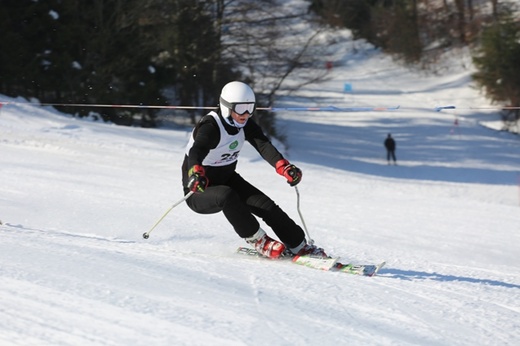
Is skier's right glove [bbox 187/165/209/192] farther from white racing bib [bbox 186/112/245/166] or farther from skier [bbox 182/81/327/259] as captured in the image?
white racing bib [bbox 186/112/245/166]

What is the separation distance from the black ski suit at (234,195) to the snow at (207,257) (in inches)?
13.3

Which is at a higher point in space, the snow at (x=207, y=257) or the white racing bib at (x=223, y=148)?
the white racing bib at (x=223, y=148)

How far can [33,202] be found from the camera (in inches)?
385


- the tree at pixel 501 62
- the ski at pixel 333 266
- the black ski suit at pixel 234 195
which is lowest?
the ski at pixel 333 266

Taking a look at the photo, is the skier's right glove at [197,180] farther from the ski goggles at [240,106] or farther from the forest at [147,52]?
the forest at [147,52]

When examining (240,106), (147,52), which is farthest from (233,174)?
(147,52)

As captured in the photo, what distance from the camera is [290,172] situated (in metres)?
6.84

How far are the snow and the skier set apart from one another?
1.06 feet

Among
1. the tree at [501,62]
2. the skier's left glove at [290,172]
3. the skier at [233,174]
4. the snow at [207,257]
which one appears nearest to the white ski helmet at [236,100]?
the skier at [233,174]

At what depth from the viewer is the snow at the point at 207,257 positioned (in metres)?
4.36

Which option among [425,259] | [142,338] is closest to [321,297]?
[142,338]

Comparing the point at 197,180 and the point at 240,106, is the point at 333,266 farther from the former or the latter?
the point at 240,106

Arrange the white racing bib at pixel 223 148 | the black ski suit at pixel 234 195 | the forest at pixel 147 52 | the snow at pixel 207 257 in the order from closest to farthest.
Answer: the snow at pixel 207 257, the black ski suit at pixel 234 195, the white racing bib at pixel 223 148, the forest at pixel 147 52

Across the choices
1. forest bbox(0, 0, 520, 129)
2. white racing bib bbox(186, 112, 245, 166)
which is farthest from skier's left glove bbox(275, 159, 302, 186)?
forest bbox(0, 0, 520, 129)
